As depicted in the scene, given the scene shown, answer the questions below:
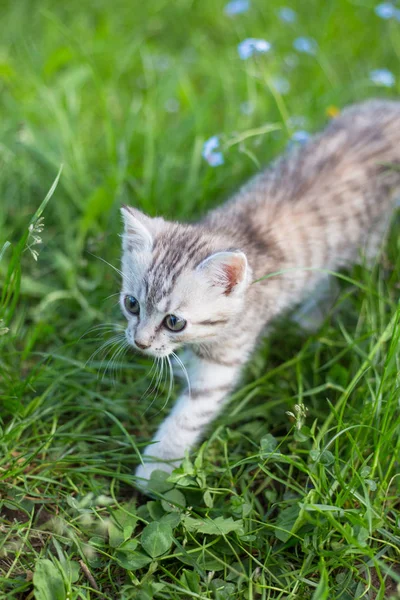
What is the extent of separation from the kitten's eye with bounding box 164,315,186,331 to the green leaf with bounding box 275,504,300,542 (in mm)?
905

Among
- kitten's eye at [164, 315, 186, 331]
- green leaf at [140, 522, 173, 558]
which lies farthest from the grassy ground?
kitten's eye at [164, 315, 186, 331]

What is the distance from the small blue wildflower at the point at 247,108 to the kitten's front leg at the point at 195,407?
2.23 metres

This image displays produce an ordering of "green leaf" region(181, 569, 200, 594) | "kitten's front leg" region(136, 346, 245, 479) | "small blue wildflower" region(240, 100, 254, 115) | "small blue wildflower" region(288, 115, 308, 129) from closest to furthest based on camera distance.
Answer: "green leaf" region(181, 569, 200, 594)
"kitten's front leg" region(136, 346, 245, 479)
"small blue wildflower" region(288, 115, 308, 129)
"small blue wildflower" region(240, 100, 254, 115)

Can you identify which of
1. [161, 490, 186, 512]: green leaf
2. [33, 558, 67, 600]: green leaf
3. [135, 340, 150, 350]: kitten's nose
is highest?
[135, 340, 150, 350]: kitten's nose

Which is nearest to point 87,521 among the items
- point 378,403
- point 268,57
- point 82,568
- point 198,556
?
point 82,568

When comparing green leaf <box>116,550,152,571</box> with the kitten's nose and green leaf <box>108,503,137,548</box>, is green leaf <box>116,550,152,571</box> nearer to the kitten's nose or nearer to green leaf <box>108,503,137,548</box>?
green leaf <box>108,503,137,548</box>

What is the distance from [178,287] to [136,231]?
378 millimetres

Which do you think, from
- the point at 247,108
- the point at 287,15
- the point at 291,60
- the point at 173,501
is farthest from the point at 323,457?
the point at 287,15

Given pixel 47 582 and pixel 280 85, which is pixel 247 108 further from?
pixel 47 582

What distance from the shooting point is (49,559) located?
258 cm

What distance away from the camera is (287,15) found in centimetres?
562

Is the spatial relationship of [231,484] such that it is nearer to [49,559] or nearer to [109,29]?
[49,559]

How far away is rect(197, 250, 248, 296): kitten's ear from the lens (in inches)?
107

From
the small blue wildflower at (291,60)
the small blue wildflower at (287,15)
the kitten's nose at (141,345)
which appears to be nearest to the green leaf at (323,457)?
the kitten's nose at (141,345)
